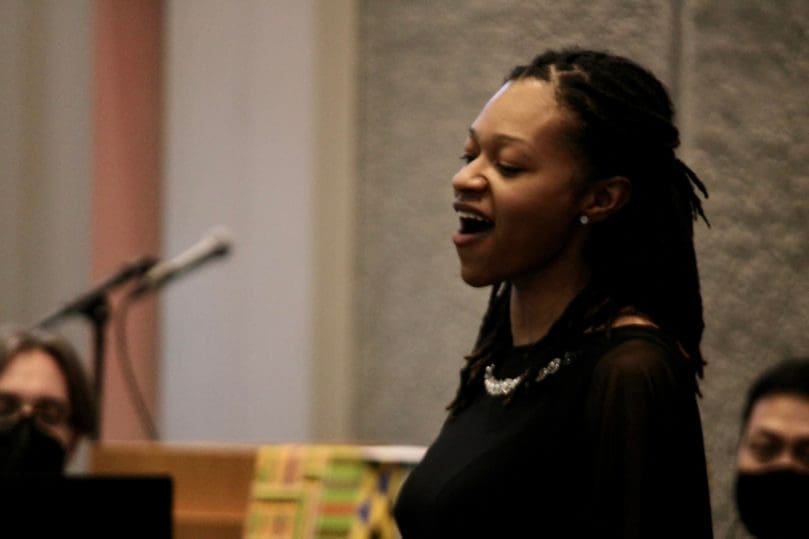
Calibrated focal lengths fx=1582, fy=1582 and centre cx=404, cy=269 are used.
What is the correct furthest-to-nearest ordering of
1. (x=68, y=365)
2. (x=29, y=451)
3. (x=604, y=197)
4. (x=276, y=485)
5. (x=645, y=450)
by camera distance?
(x=68, y=365), (x=276, y=485), (x=29, y=451), (x=604, y=197), (x=645, y=450)

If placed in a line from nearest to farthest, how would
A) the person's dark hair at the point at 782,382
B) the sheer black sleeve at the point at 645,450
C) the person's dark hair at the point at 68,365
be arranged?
the sheer black sleeve at the point at 645,450, the person's dark hair at the point at 782,382, the person's dark hair at the point at 68,365

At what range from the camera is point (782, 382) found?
2.14 meters

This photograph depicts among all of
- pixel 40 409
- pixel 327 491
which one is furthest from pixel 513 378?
pixel 40 409

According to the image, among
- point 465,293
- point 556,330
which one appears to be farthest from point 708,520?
point 465,293

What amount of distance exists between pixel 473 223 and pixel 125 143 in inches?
124

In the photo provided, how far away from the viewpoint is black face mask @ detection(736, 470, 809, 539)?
203 cm

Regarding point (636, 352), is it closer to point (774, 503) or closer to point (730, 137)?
point (774, 503)

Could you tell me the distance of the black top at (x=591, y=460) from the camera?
1463 millimetres

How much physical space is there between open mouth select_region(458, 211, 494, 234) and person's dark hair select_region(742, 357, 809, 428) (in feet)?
2.22

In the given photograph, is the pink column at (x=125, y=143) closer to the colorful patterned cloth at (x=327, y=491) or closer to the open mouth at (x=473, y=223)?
the colorful patterned cloth at (x=327, y=491)

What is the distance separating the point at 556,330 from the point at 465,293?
1024 millimetres

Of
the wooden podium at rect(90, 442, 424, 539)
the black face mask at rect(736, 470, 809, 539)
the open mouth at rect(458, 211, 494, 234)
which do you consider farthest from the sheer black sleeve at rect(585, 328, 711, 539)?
the wooden podium at rect(90, 442, 424, 539)

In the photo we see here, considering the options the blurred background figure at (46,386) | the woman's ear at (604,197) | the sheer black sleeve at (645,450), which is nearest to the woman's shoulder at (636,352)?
the sheer black sleeve at (645,450)

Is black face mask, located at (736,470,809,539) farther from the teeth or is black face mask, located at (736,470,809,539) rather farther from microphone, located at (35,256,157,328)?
microphone, located at (35,256,157,328)
